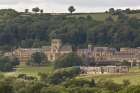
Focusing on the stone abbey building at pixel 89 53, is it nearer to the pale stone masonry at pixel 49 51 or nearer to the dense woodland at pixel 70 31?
the pale stone masonry at pixel 49 51

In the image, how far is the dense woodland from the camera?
16038 centimetres

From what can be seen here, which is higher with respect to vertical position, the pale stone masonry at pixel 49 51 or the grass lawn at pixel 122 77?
the grass lawn at pixel 122 77

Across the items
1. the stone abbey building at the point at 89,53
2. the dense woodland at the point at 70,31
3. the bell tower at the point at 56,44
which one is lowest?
the stone abbey building at the point at 89,53

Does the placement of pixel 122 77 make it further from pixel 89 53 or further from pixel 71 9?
pixel 71 9

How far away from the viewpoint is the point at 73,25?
168m

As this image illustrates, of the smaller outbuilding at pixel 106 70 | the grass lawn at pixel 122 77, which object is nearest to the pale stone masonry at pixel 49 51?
the smaller outbuilding at pixel 106 70

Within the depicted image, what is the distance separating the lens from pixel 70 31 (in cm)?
16675

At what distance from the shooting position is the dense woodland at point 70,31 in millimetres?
160375

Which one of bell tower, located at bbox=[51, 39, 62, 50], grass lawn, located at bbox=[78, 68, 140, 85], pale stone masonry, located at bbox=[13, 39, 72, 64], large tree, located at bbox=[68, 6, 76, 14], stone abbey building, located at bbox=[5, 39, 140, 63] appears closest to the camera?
grass lawn, located at bbox=[78, 68, 140, 85]

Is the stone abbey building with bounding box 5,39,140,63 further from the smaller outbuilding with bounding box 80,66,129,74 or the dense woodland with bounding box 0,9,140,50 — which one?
the smaller outbuilding with bounding box 80,66,129,74

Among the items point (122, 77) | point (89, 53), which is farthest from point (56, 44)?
point (122, 77)

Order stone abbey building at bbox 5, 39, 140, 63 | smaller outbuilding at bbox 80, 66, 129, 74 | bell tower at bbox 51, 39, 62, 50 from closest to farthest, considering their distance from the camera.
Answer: smaller outbuilding at bbox 80, 66, 129, 74 < stone abbey building at bbox 5, 39, 140, 63 < bell tower at bbox 51, 39, 62, 50

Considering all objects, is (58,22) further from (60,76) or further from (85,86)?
(85,86)

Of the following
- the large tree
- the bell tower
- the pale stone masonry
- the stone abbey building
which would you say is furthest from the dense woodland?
the large tree
